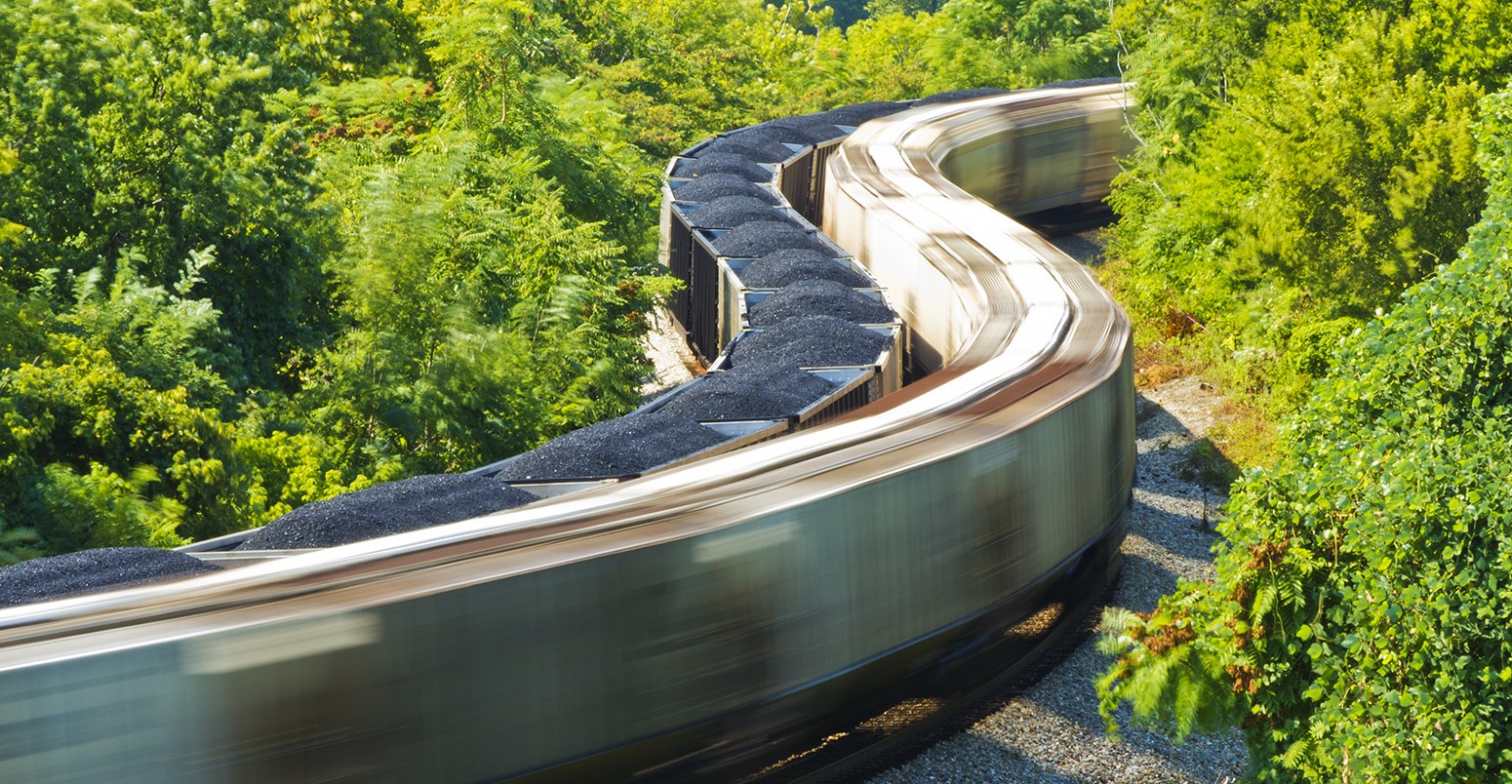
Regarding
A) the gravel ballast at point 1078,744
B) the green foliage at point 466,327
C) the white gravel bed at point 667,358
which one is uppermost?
the green foliage at point 466,327

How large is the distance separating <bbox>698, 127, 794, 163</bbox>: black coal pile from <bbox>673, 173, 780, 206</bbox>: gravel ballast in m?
3.40

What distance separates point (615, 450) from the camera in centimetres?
1249

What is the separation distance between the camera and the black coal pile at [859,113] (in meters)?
37.4

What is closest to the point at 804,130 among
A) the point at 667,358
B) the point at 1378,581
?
the point at 667,358

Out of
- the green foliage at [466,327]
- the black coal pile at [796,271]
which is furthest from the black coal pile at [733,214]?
the black coal pile at [796,271]

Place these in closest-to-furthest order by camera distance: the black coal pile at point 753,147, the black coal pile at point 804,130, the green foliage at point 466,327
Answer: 1. the green foliage at point 466,327
2. the black coal pile at point 753,147
3. the black coal pile at point 804,130

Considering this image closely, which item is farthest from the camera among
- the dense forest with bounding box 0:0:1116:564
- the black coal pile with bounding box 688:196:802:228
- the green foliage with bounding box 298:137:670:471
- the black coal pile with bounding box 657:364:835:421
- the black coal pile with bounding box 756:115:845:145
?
the black coal pile with bounding box 756:115:845:145

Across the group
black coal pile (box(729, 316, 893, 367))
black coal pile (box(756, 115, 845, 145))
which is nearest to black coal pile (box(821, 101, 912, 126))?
black coal pile (box(756, 115, 845, 145))

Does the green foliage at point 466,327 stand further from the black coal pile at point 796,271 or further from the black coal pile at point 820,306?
the black coal pile at point 820,306

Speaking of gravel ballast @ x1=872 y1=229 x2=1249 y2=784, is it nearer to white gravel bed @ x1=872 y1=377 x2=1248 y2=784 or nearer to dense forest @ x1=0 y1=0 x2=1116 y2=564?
white gravel bed @ x1=872 y1=377 x2=1248 y2=784

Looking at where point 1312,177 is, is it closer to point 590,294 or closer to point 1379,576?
point 590,294

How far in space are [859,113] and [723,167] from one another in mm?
9943

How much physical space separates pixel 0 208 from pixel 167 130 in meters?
2.67

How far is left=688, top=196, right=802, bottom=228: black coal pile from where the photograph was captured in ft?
81.1
